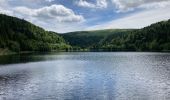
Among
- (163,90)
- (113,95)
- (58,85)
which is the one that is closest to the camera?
(113,95)

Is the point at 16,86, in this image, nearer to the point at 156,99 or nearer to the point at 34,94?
the point at 34,94

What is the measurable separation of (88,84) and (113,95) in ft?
43.0

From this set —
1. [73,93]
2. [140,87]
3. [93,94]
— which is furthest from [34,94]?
[140,87]

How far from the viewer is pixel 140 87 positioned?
5684cm

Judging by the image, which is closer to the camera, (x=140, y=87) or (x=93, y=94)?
(x=93, y=94)

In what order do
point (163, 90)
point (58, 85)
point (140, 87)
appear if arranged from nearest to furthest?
1. point (163, 90)
2. point (140, 87)
3. point (58, 85)

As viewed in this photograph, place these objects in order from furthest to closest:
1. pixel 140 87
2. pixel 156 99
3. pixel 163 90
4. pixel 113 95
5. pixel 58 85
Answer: pixel 58 85 < pixel 140 87 < pixel 163 90 < pixel 113 95 < pixel 156 99

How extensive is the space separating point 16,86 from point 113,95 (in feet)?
67.5

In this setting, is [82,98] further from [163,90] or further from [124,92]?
[163,90]

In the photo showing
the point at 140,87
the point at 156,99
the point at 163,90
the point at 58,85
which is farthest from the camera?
the point at 58,85

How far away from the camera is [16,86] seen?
60062mm

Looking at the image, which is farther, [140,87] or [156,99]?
[140,87]

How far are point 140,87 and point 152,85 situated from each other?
144 inches

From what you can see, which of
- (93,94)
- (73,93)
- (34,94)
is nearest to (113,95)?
(93,94)
